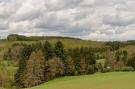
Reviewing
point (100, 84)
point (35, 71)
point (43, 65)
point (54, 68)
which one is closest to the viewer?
point (100, 84)

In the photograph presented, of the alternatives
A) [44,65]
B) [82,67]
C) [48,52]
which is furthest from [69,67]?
[82,67]

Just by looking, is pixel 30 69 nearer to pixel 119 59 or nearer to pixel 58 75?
pixel 58 75

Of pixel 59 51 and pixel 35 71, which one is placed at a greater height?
pixel 59 51

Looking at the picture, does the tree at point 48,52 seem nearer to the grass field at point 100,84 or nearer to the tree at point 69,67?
the tree at point 69,67

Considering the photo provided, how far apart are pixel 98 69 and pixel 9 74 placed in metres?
37.3

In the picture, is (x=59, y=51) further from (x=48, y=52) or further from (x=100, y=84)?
(x=100, y=84)

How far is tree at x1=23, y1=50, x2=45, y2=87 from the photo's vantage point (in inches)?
4105

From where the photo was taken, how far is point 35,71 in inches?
4161

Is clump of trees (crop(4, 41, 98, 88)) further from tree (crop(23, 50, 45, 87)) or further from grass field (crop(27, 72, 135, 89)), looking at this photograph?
grass field (crop(27, 72, 135, 89))

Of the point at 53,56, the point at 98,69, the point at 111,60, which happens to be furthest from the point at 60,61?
the point at 111,60

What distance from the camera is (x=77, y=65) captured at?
116 m

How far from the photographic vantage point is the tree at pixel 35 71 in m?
104

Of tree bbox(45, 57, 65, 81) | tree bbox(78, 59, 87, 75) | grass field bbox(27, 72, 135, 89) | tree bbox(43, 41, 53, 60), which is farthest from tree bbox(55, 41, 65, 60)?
grass field bbox(27, 72, 135, 89)

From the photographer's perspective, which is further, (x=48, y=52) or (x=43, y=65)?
(x=48, y=52)
